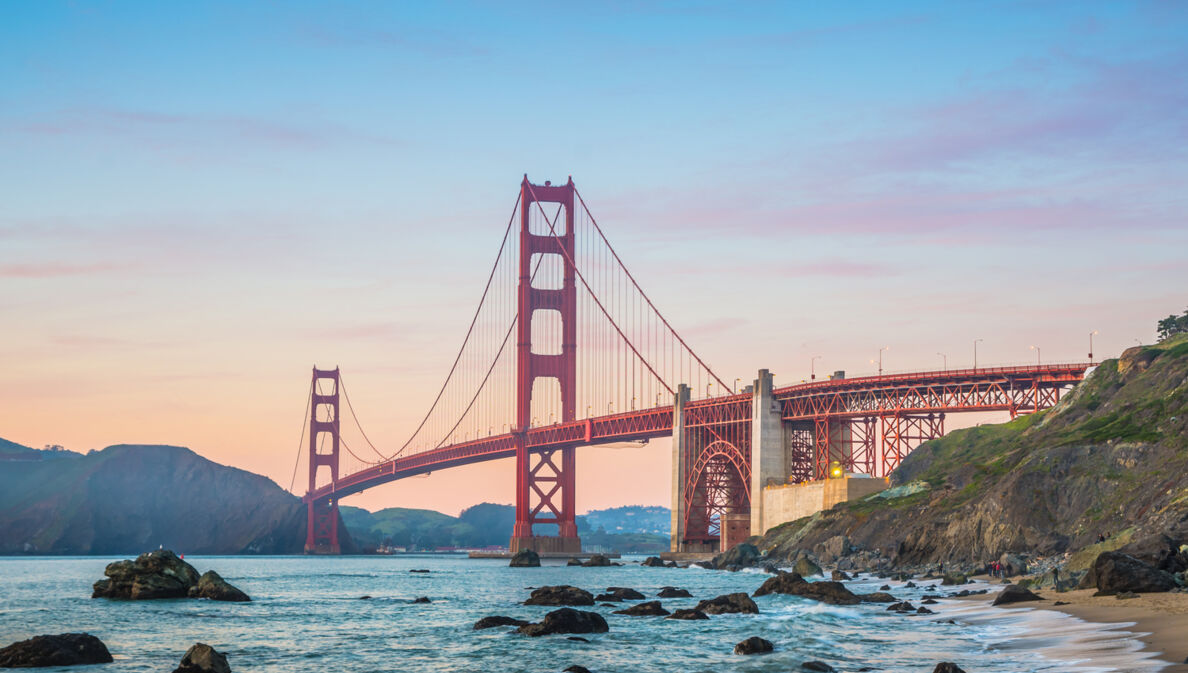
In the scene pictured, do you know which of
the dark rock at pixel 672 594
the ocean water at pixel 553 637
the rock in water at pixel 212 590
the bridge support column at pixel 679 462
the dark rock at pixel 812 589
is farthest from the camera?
the bridge support column at pixel 679 462

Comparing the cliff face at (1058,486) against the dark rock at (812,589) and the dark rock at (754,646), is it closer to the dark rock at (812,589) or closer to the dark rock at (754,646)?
the dark rock at (812,589)

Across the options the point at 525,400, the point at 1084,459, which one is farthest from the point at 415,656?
the point at 525,400

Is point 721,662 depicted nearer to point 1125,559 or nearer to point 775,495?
point 1125,559

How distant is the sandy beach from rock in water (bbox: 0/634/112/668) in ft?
100

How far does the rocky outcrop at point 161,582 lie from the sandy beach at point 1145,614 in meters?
43.0

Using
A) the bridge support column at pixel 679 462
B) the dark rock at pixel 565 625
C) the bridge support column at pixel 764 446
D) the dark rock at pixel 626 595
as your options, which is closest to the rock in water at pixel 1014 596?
the dark rock at pixel 565 625

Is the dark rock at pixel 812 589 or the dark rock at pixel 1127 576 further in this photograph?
the dark rock at pixel 812 589

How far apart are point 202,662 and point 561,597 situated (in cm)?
2815

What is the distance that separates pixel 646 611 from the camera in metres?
54.9

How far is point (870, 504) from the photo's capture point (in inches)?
3942

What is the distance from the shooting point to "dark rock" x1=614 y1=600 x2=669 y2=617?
5459cm

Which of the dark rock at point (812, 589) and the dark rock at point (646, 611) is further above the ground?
the dark rock at point (812, 589)

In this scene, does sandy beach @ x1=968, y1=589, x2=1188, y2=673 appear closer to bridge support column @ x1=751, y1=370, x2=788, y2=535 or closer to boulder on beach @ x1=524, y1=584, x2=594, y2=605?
boulder on beach @ x1=524, y1=584, x2=594, y2=605

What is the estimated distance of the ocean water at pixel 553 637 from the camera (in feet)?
116
